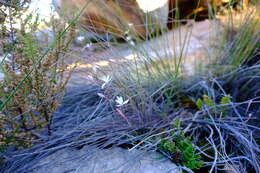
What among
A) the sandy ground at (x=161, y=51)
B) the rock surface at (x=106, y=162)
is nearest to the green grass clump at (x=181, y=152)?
the rock surface at (x=106, y=162)

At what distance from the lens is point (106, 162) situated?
39.1 inches

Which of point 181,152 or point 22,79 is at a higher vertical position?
point 22,79

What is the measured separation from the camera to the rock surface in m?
0.95

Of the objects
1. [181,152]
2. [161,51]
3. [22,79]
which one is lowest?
[181,152]

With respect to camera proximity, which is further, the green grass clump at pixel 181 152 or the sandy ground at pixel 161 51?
the sandy ground at pixel 161 51

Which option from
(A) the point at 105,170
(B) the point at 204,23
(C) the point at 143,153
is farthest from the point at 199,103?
(B) the point at 204,23

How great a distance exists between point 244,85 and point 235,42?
1.09 ft

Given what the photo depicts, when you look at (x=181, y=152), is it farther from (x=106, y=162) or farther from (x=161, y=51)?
(x=161, y=51)

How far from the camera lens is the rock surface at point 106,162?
0.95 metres

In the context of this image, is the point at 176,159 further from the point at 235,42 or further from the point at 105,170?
the point at 235,42

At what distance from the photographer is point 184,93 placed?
5.32ft

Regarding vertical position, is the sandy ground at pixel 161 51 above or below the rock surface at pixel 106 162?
above

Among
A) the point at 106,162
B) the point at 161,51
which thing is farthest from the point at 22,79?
the point at 161,51

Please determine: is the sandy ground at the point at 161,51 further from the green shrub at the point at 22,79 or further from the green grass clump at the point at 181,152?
the green grass clump at the point at 181,152
